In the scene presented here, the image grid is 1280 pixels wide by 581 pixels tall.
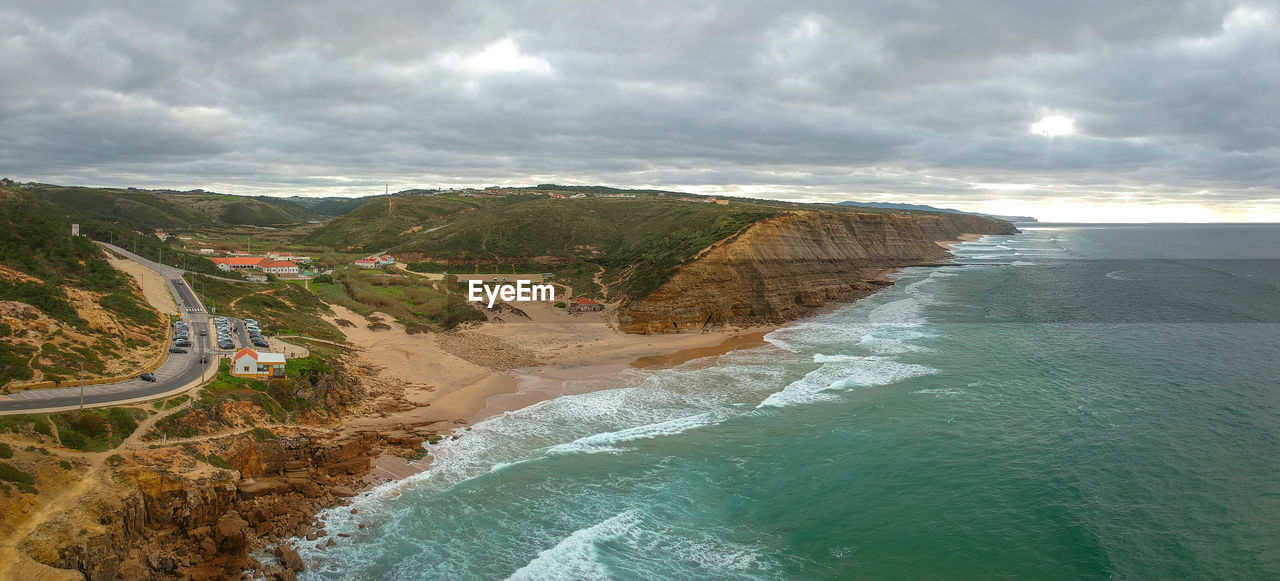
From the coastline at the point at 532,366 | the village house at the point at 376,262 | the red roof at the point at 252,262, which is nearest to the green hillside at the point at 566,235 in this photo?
the village house at the point at 376,262

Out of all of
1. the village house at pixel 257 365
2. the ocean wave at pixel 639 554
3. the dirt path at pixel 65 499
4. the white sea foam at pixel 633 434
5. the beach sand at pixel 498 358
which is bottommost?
the ocean wave at pixel 639 554

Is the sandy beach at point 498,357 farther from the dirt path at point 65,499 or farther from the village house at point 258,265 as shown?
the village house at point 258,265

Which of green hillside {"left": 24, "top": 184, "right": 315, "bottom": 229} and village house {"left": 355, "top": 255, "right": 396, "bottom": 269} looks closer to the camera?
village house {"left": 355, "top": 255, "right": 396, "bottom": 269}

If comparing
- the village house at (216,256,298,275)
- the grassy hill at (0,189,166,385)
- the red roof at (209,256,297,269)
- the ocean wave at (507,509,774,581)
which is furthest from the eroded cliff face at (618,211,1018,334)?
the red roof at (209,256,297,269)

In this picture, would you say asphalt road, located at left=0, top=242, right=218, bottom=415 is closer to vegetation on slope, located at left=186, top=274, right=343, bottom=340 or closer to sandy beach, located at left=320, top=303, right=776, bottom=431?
vegetation on slope, located at left=186, top=274, right=343, bottom=340

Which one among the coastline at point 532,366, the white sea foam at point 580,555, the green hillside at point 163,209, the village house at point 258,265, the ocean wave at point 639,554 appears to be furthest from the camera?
the green hillside at point 163,209

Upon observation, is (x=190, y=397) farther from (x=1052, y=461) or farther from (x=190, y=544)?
(x=1052, y=461)

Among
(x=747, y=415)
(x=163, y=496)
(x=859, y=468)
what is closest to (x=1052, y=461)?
(x=859, y=468)
